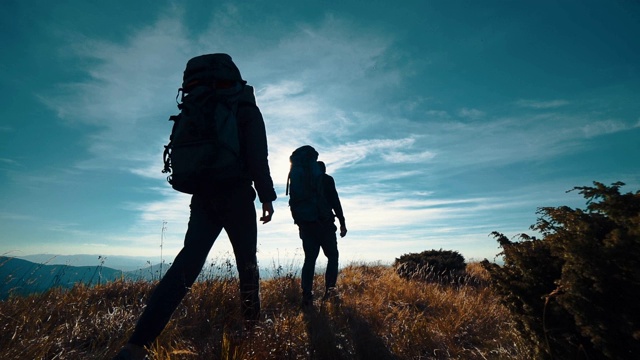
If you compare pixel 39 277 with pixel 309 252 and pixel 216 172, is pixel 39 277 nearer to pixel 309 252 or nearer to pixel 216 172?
pixel 216 172

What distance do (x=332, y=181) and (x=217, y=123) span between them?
3.55 m

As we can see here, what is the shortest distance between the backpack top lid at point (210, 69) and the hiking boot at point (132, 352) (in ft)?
6.23

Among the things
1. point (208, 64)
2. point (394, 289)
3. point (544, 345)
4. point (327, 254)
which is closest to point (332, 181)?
point (327, 254)

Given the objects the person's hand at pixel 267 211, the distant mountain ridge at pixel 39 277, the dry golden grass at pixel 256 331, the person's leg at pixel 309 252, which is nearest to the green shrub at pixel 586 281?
the dry golden grass at pixel 256 331

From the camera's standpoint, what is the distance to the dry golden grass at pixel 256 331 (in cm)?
218

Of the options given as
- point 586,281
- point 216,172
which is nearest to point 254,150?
point 216,172

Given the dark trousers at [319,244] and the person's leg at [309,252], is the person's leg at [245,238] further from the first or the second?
the dark trousers at [319,244]

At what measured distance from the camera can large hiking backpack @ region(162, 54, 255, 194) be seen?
2.22 m

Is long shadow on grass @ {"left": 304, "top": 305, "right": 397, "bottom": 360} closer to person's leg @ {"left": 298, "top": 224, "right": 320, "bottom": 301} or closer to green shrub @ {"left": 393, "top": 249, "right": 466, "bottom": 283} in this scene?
person's leg @ {"left": 298, "top": 224, "right": 320, "bottom": 301}

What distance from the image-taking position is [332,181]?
18.5ft

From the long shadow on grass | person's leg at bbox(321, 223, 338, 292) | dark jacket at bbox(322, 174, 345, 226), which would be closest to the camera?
the long shadow on grass

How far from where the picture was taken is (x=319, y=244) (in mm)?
4996

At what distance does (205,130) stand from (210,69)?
1.84ft

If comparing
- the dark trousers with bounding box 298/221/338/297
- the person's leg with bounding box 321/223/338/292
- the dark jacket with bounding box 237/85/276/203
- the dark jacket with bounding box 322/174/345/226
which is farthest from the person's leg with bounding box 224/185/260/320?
the dark jacket with bounding box 322/174/345/226
